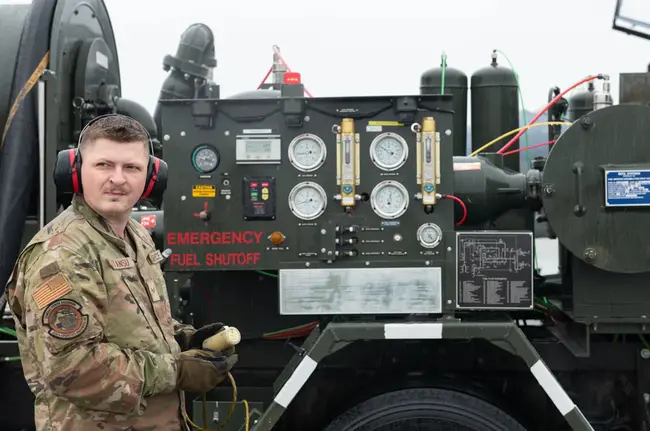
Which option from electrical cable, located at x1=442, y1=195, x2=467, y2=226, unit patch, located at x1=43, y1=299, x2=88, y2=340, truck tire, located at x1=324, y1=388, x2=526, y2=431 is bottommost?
truck tire, located at x1=324, y1=388, x2=526, y2=431

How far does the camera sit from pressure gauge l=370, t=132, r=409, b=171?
3.43 metres

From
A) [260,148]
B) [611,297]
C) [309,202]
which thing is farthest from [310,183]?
[611,297]

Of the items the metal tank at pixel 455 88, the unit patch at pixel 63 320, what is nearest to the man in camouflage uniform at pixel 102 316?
the unit patch at pixel 63 320

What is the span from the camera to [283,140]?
3.48 metres

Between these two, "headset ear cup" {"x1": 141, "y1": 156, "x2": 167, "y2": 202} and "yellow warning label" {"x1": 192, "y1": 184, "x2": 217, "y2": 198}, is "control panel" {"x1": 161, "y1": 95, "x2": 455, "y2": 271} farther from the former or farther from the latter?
"headset ear cup" {"x1": 141, "y1": 156, "x2": 167, "y2": 202}

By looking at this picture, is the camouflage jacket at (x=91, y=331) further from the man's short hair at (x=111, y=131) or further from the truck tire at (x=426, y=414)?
the truck tire at (x=426, y=414)

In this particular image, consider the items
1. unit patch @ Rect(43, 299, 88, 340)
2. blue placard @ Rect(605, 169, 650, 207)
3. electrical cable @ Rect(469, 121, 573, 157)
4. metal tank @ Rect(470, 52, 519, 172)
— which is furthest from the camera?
metal tank @ Rect(470, 52, 519, 172)

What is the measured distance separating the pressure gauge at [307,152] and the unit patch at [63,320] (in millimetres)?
1468

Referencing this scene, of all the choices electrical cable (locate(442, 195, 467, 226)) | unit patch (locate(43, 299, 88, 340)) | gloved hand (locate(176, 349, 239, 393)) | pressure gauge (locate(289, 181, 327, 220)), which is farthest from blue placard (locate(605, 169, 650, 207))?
unit patch (locate(43, 299, 88, 340))

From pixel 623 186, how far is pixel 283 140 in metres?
1.63

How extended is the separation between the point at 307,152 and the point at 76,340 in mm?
1557

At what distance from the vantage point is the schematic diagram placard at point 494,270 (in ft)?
11.2

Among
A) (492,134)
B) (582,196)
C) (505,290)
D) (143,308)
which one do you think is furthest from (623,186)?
(143,308)

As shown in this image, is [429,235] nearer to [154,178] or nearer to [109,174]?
[154,178]
